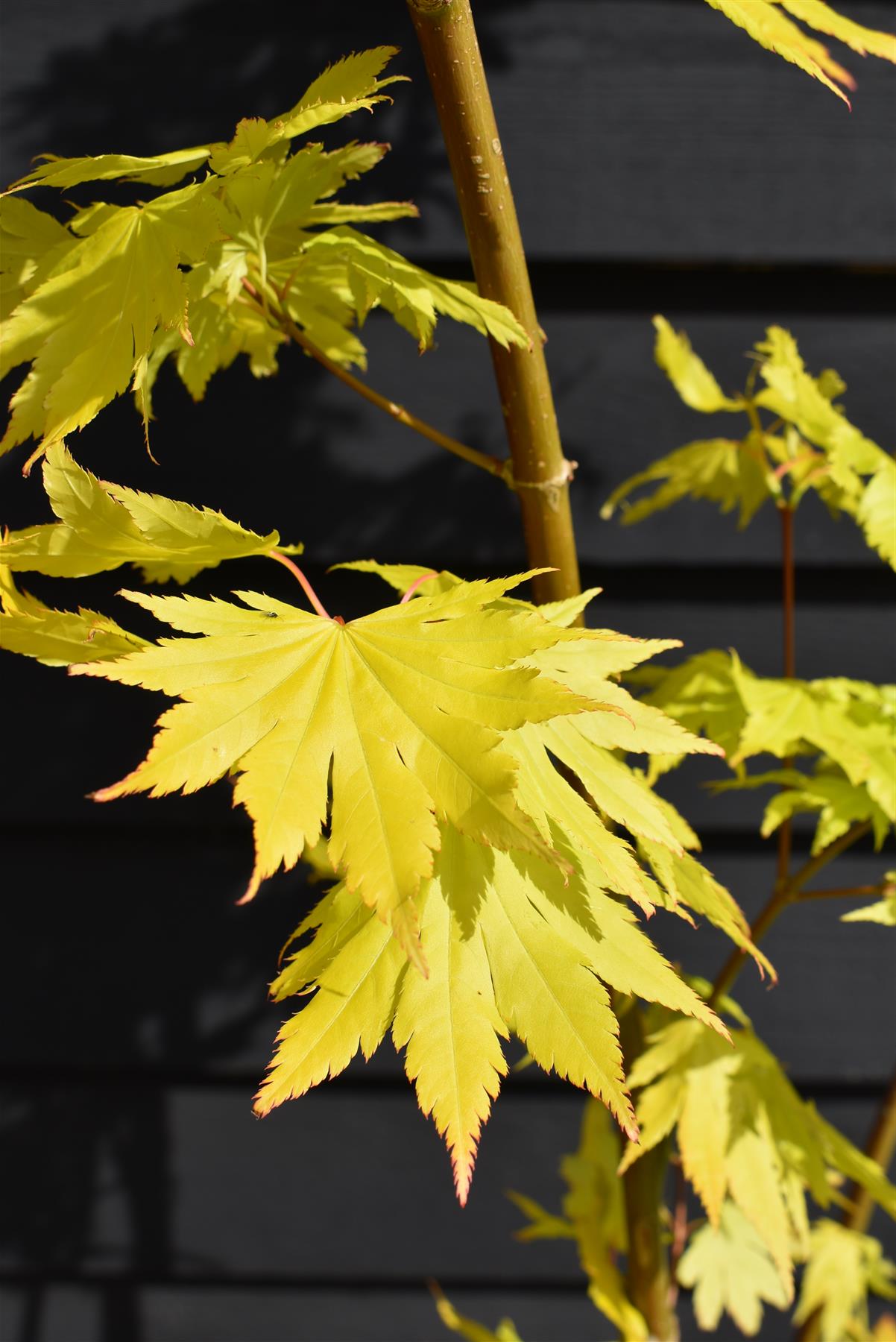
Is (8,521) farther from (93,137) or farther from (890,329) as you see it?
(890,329)

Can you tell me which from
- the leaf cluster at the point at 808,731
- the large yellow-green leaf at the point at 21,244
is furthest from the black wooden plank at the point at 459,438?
the large yellow-green leaf at the point at 21,244

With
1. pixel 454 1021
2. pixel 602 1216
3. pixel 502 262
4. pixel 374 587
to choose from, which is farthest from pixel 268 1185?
pixel 502 262

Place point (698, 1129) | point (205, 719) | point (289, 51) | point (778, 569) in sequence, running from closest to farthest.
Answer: point (205, 719) → point (698, 1129) → point (289, 51) → point (778, 569)

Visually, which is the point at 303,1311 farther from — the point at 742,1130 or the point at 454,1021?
the point at 454,1021

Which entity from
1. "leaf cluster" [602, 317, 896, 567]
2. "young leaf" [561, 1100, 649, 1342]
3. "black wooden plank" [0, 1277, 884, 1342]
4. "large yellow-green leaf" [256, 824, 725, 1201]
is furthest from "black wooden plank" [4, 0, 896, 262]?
"black wooden plank" [0, 1277, 884, 1342]

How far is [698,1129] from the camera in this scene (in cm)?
63

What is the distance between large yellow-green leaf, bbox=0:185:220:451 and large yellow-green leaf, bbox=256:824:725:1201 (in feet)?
0.84

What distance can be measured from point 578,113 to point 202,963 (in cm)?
98

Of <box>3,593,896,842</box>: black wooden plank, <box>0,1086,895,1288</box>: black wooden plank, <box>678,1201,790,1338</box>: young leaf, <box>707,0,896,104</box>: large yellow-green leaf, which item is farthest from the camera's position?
<box>0,1086,895,1288</box>: black wooden plank

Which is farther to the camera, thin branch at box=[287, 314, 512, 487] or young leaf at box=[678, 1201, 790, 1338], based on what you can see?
young leaf at box=[678, 1201, 790, 1338]

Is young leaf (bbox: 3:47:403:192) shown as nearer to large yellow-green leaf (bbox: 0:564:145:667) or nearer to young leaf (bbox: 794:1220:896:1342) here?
large yellow-green leaf (bbox: 0:564:145:667)

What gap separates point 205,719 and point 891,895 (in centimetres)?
53

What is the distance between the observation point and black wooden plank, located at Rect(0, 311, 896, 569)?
90cm

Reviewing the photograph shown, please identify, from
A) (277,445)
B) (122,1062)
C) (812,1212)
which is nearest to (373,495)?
(277,445)
